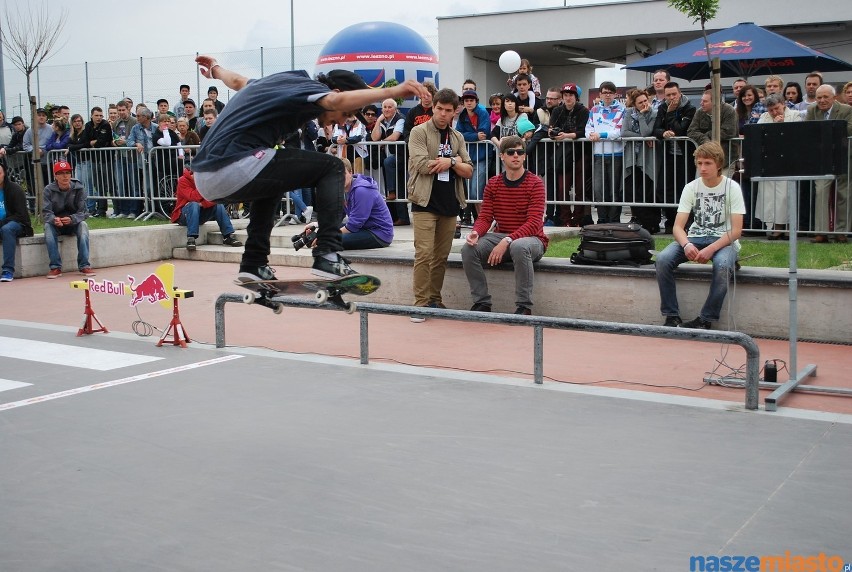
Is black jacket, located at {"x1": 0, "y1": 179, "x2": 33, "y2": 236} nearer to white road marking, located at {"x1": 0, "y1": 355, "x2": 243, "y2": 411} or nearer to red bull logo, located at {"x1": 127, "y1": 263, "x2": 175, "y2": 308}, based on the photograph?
red bull logo, located at {"x1": 127, "y1": 263, "x2": 175, "y2": 308}

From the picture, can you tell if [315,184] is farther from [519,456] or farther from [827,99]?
[827,99]

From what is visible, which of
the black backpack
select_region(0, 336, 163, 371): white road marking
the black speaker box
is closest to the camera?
the black speaker box

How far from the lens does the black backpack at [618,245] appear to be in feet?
32.8

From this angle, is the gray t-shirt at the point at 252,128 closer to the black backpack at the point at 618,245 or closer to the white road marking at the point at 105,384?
the white road marking at the point at 105,384

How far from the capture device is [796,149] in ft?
23.4

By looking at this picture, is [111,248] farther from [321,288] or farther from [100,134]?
[321,288]

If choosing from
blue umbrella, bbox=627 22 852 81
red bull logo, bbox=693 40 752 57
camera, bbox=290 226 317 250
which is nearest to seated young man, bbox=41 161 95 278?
camera, bbox=290 226 317 250

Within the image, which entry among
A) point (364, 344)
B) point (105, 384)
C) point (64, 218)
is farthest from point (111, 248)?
point (364, 344)

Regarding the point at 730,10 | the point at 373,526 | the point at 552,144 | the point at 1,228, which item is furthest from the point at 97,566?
the point at 730,10

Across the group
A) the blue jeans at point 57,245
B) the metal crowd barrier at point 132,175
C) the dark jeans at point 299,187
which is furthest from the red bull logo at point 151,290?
the metal crowd barrier at point 132,175

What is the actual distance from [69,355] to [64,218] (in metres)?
5.59

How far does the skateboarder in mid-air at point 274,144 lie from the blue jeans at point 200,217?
30.5 feet

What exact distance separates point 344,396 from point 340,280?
1.29 m

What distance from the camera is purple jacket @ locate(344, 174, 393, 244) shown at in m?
11.3
